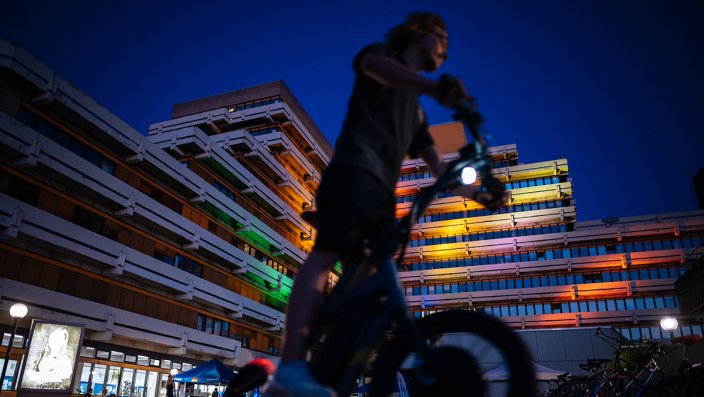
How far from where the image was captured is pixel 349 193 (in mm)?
1641

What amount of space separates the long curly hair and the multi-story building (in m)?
24.9

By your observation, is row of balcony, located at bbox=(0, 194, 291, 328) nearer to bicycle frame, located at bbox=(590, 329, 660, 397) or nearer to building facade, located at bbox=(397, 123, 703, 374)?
building facade, located at bbox=(397, 123, 703, 374)

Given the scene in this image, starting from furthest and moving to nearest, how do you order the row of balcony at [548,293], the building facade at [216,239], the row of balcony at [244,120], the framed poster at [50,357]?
the row of balcony at [244,120] → the row of balcony at [548,293] → the building facade at [216,239] → the framed poster at [50,357]

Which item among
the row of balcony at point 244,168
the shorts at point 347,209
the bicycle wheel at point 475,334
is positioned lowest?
the bicycle wheel at point 475,334

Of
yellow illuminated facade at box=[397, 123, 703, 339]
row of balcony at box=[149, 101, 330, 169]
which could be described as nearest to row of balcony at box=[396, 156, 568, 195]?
yellow illuminated facade at box=[397, 123, 703, 339]

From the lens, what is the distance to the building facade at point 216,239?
23562 mm

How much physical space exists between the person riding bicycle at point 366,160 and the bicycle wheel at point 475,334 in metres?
0.32

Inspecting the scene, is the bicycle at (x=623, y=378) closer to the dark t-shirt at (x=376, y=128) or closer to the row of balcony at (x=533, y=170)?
the dark t-shirt at (x=376, y=128)

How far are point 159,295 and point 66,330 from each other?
18.9 metres

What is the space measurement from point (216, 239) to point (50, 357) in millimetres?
23624

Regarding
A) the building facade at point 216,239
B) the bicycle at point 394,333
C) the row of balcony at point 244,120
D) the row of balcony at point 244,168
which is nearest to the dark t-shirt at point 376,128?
the bicycle at point 394,333

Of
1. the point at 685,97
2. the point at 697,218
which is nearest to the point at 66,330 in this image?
the point at 697,218

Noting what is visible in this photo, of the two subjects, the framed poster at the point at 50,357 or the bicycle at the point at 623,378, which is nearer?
the bicycle at the point at 623,378

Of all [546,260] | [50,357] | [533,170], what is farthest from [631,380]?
[533,170]
